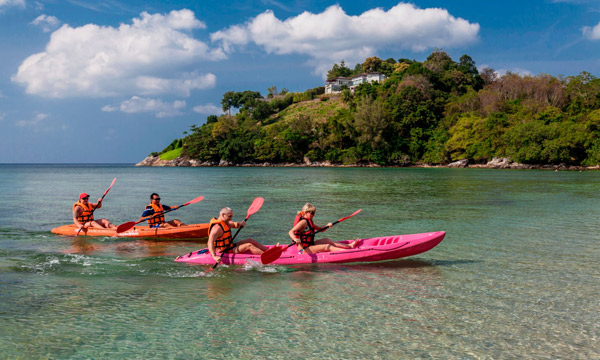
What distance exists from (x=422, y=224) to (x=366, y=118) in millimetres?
80250

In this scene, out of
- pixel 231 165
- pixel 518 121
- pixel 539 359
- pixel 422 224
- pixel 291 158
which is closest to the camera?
pixel 539 359

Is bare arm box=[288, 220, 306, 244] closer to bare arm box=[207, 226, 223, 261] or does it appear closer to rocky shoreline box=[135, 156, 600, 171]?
bare arm box=[207, 226, 223, 261]

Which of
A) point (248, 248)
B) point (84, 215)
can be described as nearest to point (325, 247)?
point (248, 248)

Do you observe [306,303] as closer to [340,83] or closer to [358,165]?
[358,165]

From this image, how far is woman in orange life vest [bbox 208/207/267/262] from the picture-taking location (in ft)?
31.9

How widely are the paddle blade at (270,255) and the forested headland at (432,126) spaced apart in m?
66.8

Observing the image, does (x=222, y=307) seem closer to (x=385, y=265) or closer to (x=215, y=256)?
(x=215, y=256)

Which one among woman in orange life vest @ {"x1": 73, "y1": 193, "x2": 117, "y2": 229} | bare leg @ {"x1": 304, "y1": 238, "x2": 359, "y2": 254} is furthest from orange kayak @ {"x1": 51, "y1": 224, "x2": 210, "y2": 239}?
bare leg @ {"x1": 304, "y1": 238, "x2": 359, "y2": 254}

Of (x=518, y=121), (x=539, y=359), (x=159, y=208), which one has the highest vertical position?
(x=518, y=121)

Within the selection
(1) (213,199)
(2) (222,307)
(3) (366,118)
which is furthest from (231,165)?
(2) (222,307)

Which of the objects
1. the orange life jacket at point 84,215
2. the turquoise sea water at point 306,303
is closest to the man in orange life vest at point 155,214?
the turquoise sea water at point 306,303

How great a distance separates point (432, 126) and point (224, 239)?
9204cm

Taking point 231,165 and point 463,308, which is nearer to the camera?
point 463,308

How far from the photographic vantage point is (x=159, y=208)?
1451 cm
